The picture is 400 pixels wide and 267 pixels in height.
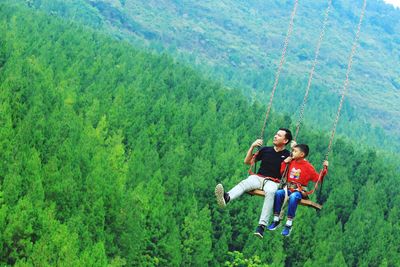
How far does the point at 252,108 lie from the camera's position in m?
139

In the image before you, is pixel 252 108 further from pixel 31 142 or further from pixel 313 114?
pixel 31 142

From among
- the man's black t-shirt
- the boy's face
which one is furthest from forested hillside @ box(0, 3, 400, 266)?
the boy's face

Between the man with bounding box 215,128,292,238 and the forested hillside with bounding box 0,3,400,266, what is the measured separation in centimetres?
2921

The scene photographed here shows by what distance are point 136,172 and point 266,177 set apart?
57.9m

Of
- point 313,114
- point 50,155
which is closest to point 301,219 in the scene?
point 50,155

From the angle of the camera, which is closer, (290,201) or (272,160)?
(290,201)

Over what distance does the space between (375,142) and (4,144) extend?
146 m

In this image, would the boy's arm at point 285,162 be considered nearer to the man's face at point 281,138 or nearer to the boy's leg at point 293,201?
the man's face at point 281,138

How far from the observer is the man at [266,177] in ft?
68.8

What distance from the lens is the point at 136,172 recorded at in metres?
78.7

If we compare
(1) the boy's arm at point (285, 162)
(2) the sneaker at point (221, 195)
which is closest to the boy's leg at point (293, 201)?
(1) the boy's arm at point (285, 162)

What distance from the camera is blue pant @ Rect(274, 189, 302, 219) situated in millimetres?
20984

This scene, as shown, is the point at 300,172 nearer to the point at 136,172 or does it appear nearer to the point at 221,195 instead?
the point at 221,195

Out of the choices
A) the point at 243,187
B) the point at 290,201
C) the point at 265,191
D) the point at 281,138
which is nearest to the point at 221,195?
the point at 243,187
